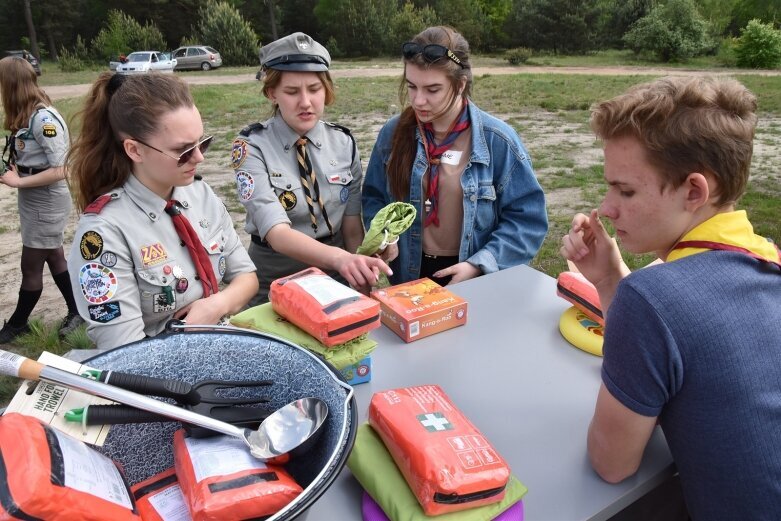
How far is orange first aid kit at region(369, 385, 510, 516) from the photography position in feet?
3.35

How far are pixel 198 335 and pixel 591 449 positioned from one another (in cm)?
90

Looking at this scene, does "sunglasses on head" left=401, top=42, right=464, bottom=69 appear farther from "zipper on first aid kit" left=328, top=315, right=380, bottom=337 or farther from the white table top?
"zipper on first aid kit" left=328, top=315, right=380, bottom=337

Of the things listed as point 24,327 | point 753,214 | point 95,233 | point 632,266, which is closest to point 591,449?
point 95,233

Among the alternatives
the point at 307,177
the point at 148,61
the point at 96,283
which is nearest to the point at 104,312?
the point at 96,283

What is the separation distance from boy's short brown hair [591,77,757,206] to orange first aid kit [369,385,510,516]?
2.40 ft

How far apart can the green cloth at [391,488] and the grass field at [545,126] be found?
1.83 meters

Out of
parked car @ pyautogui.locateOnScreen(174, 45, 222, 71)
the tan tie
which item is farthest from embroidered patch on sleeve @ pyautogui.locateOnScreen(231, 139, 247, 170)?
parked car @ pyautogui.locateOnScreen(174, 45, 222, 71)

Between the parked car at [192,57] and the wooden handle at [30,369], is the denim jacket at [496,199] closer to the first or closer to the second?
the wooden handle at [30,369]

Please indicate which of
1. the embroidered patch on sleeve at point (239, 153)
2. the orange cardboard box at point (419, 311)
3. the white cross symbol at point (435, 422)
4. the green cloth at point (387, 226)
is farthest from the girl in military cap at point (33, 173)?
the white cross symbol at point (435, 422)

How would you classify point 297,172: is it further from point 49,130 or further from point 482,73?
point 482,73

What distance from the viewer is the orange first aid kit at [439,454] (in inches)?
40.3

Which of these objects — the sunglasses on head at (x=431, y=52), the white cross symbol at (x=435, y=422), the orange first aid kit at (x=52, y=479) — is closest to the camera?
the orange first aid kit at (x=52, y=479)

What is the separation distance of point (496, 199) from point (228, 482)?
71.8 inches

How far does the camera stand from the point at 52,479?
705mm
